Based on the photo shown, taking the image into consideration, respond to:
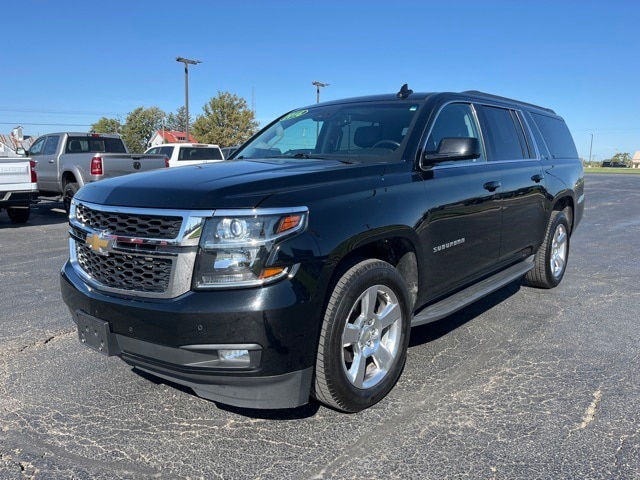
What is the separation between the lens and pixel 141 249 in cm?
273

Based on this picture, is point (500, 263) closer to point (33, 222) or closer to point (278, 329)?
point (278, 329)

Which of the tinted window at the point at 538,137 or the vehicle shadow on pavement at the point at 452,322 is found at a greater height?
the tinted window at the point at 538,137

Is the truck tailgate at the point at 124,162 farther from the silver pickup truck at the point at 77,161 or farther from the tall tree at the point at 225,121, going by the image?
the tall tree at the point at 225,121

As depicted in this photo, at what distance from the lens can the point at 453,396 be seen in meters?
3.36

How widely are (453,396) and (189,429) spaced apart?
1.58m

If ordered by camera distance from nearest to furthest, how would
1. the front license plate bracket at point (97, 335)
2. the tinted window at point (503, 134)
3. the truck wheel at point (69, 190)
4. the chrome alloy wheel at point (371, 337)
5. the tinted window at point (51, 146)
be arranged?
the front license plate bracket at point (97, 335) → the chrome alloy wheel at point (371, 337) → the tinted window at point (503, 134) → the truck wheel at point (69, 190) → the tinted window at point (51, 146)

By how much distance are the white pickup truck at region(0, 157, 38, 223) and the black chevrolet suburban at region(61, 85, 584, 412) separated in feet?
27.8

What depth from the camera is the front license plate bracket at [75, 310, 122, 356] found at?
282 cm

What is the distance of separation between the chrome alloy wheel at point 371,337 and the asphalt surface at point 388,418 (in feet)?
0.74

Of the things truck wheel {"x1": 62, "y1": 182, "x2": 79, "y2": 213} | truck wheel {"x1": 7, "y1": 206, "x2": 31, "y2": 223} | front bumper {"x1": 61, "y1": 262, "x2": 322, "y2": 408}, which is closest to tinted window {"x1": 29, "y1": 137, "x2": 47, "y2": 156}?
truck wheel {"x1": 62, "y1": 182, "x2": 79, "y2": 213}

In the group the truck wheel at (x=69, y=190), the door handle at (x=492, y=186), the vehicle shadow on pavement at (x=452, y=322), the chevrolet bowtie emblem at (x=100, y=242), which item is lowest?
the vehicle shadow on pavement at (x=452, y=322)

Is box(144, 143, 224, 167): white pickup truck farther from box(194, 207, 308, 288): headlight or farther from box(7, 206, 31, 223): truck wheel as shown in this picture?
box(194, 207, 308, 288): headlight

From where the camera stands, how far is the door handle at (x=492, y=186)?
430 cm

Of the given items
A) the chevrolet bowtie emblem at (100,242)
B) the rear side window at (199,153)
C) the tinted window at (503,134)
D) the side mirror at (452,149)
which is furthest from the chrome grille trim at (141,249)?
the rear side window at (199,153)
